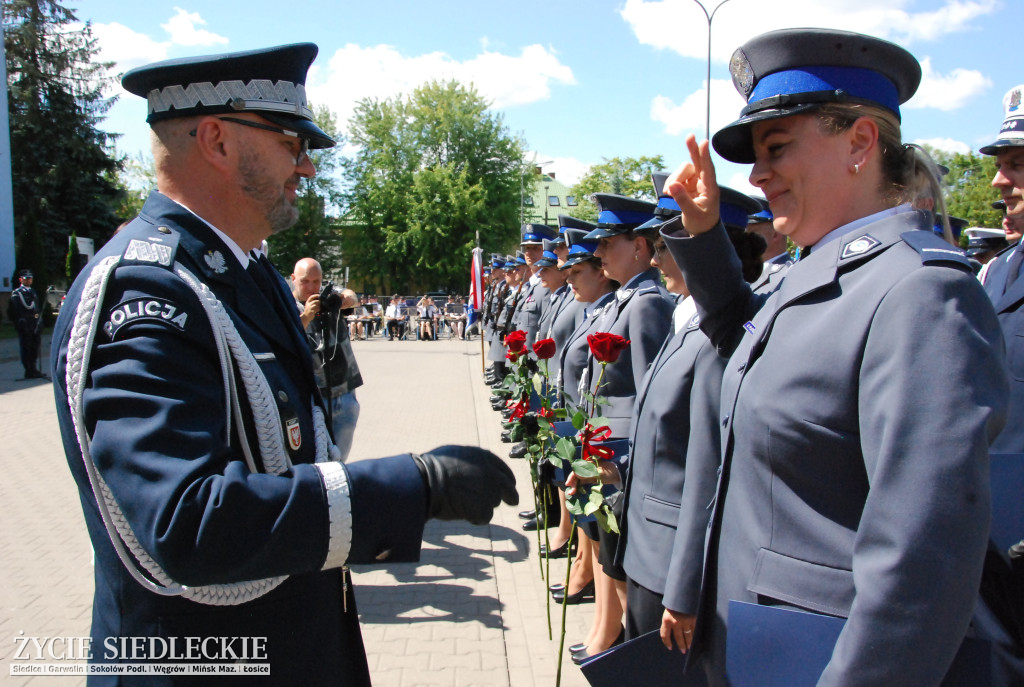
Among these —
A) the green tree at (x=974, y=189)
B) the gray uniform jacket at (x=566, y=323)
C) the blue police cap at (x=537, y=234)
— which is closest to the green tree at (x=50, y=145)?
the blue police cap at (x=537, y=234)

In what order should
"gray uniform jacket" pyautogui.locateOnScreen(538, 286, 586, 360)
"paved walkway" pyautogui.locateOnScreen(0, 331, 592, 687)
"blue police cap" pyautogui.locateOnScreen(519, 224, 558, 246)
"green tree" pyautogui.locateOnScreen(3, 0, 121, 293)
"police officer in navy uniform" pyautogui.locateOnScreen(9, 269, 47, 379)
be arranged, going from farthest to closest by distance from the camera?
"green tree" pyautogui.locateOnScreen(3, 0, 121, 293)
"police officer in navy uniform" pyautogui.locateOnScreen(9, 269, 47, 379)
"blue police cap" pyautogui.locateOnScreen(519, 224, 558, 246)
"gray uniform jacket" pyautogui.locateOnScreen(538, 286, 586, 360)
"paved walkway" pyautogui.locateOnScreen(0, 331, 592, 687)

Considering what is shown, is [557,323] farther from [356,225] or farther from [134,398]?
[356,225]

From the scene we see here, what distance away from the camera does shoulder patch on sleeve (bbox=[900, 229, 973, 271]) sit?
4.30 ft

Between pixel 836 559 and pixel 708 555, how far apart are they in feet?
1.24

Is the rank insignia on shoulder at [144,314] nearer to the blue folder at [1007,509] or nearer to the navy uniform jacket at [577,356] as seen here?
the blue folder at [1007,509]

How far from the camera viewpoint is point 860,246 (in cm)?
149

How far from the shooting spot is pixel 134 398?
1203 mm

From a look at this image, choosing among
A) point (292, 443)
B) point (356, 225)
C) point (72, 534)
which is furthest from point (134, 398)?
point (356, 225)

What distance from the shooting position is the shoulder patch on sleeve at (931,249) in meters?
1.31

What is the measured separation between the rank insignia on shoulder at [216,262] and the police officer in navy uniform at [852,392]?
3.70 feet

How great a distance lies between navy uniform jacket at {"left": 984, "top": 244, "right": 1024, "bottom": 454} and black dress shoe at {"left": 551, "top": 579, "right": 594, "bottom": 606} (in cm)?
249

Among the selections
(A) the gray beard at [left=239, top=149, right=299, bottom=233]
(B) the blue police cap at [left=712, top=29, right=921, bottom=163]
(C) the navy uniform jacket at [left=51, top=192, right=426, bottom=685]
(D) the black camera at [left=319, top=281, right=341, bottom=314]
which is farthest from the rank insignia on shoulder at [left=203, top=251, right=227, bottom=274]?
(D) the black camera at [left=319, top=281, right=341, bottom=314]

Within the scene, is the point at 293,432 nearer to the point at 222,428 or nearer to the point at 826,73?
the point at 222,428

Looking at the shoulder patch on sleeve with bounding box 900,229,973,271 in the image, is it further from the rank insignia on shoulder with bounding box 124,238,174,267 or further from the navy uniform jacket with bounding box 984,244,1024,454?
the rank insignia on shoulder with bounding box 124,238,174,267
